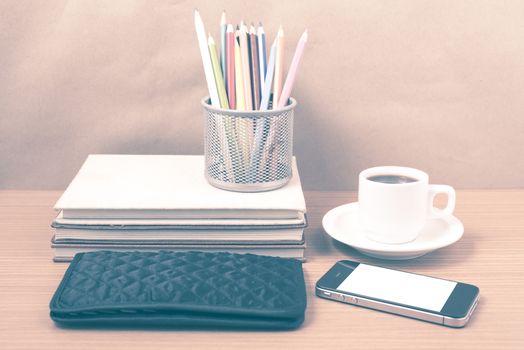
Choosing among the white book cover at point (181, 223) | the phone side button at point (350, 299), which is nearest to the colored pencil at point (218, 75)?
the white book cover at point (181, 223)

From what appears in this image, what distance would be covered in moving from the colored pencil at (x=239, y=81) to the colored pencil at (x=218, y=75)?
1 cm

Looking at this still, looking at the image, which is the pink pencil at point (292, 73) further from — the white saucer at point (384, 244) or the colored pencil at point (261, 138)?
the white saucer at point (384, 244)

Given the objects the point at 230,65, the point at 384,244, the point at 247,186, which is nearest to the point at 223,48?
the point at 230,65

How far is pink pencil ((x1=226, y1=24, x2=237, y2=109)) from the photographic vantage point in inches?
28.2

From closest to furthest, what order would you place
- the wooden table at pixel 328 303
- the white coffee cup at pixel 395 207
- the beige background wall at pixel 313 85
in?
the wooden table at pixel 328 303 < the white coffee cup at pixel 395 207 < the beige background wall at pixel 313 85

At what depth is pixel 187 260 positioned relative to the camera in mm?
656

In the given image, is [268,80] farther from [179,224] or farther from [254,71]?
[179,224]

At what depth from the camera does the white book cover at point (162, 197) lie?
695 mm

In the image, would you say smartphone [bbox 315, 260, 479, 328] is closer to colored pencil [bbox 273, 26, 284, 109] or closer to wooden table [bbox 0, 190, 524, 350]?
wooden table [bbox 0, 190, 524, 350]

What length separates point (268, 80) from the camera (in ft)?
2.39

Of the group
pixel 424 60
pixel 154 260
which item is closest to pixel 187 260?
pixel 154 260

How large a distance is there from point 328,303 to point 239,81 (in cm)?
25

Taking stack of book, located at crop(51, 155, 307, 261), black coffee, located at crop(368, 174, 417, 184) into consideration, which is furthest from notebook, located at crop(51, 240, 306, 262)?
black coffee, located at crop(368, 174, 417, 184)

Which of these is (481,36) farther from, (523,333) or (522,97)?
(523,333)
